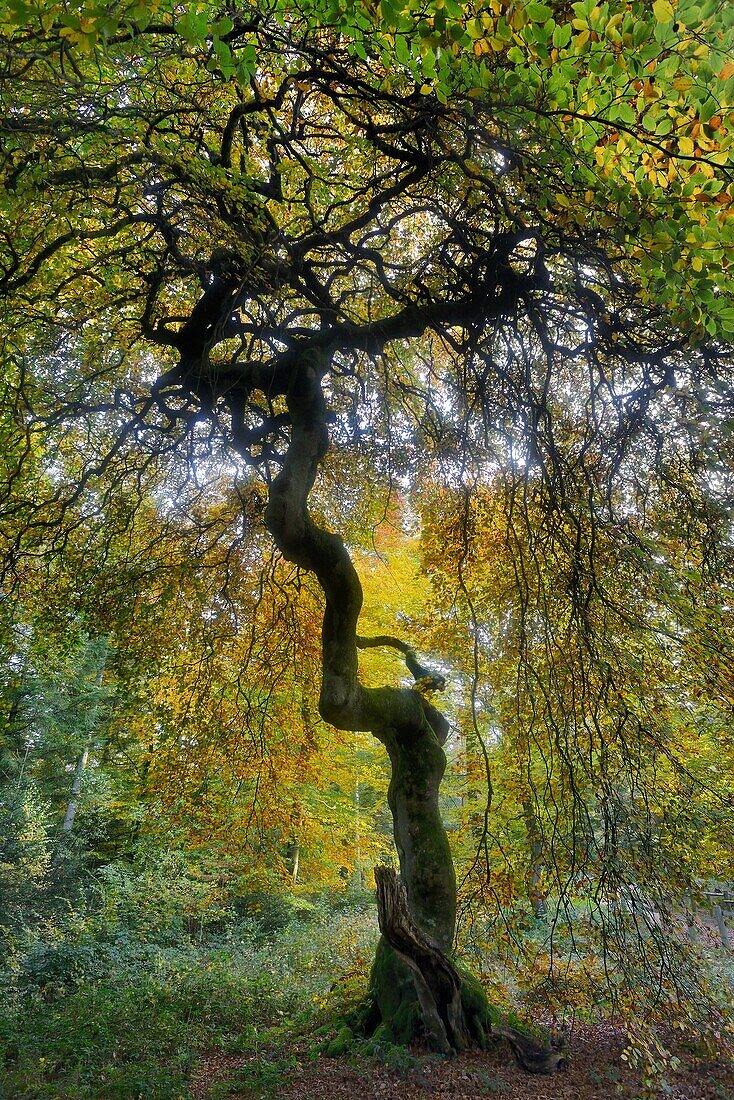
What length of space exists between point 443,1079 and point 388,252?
621 cm

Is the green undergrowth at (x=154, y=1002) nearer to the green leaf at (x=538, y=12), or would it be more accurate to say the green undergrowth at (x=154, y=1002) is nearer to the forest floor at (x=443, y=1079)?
the forest floor at (x=443, y=1079)

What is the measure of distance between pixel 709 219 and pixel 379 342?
343 centimetres

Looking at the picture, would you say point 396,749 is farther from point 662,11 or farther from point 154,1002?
point 662,11

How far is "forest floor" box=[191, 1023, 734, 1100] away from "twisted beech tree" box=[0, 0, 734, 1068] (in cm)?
31

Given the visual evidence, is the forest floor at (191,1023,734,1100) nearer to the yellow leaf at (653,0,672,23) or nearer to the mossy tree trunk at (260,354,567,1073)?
the mossy tree trunk at (260,354,567,1073)

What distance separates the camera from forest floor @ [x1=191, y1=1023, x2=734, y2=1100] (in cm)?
430

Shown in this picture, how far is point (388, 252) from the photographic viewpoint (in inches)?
188

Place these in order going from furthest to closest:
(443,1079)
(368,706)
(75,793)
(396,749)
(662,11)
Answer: (75,793)
(396,749)
(368,706)
(443,1079)
(662,11)

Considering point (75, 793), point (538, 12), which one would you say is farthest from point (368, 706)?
point (75, 793)

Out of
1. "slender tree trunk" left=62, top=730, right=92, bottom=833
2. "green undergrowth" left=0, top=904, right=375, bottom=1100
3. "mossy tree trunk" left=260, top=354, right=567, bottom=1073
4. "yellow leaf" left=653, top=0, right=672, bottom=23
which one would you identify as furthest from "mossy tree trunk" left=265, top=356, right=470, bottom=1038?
"slender tree trunk" left=62, top=730, right=92, bottom=833

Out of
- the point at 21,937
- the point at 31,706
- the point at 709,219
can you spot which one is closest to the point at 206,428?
the point at 709,219

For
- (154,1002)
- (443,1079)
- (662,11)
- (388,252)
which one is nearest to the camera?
(662,11)

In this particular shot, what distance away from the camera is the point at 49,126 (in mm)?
2240

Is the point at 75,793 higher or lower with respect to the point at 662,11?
lower
